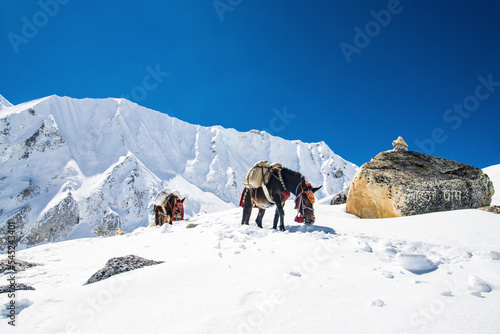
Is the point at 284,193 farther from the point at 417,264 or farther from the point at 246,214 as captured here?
the point at 417,264

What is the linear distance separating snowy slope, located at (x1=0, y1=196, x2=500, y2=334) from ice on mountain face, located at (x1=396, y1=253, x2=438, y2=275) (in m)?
0.01

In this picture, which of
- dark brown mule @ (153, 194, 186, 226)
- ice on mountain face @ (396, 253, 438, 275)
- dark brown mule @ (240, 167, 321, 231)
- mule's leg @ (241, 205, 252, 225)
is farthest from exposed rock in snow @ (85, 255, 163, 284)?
dark brown mule @ (153, 194, 186, 226)

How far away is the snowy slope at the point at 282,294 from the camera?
196cm

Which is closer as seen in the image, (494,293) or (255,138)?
(494,293)

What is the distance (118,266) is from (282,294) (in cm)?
245

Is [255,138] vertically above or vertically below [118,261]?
above

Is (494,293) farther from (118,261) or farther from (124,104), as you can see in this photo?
(124,104)

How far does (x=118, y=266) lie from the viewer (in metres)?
3.50

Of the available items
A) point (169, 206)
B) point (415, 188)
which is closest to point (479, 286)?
point (415, 188)

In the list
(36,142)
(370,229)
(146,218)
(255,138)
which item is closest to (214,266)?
(370,229)

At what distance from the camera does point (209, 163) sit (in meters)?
144

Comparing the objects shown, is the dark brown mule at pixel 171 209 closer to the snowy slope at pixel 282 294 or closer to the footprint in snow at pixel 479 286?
the snowy slope at pixel 282 294

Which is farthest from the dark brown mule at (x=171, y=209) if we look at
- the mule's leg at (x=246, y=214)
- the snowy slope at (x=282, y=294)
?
the snowy slope at (x=282, y=294)

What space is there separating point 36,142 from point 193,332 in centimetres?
13921
